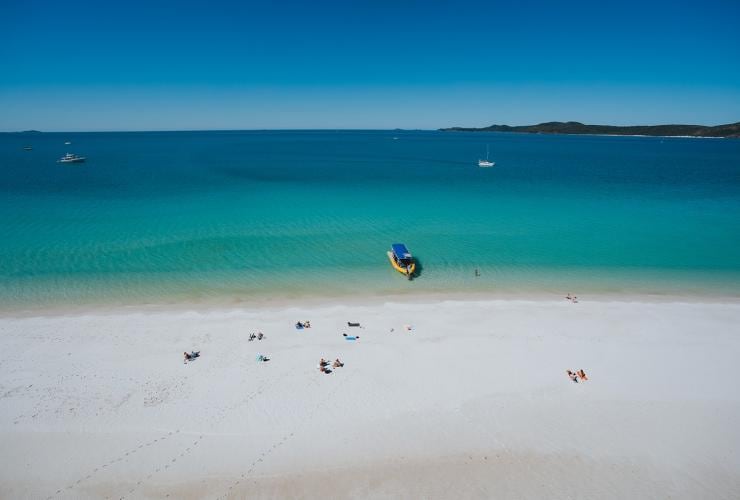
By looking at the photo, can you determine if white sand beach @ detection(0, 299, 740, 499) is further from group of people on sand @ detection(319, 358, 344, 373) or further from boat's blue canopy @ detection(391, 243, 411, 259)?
boat's blue canopy @ detection(391, 243, 411, 259)

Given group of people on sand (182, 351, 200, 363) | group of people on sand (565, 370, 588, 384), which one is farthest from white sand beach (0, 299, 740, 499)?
group of people on sand (182, 351, 200, 363)

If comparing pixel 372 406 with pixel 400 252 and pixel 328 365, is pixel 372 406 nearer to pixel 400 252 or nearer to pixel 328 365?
pixel 328 365

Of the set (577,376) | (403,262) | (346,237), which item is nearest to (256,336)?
(403,262)

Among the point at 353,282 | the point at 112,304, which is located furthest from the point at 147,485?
the point at 353,282

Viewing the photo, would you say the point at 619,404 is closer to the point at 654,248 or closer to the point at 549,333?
the point at 549,333

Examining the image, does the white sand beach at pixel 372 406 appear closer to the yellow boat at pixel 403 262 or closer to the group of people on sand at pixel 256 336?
the group of people on sand at pixel 256 336

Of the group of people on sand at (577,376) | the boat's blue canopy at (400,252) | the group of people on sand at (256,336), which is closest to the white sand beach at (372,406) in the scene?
the group of people on sand at (577,376)
